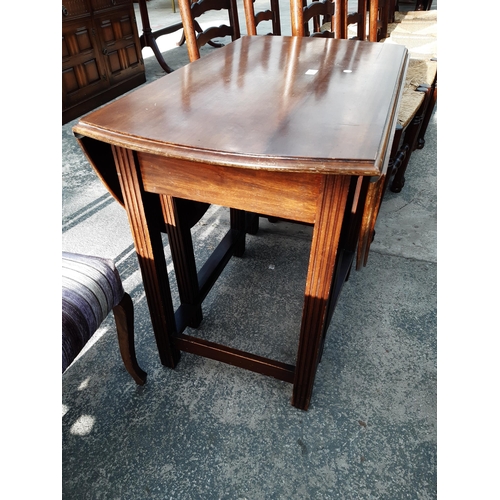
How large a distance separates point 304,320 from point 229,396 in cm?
43

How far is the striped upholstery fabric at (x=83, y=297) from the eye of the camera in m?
0.84

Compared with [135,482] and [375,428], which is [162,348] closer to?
[135,482]

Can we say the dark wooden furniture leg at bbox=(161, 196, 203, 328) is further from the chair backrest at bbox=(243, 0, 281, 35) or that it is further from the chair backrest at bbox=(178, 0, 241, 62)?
the chair backrest at bbox=(243, 0, 281, 35)

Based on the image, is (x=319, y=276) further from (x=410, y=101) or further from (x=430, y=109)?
(x=430, y=109)

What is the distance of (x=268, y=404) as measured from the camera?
119 cm

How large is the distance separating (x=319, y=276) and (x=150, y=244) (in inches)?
18.2

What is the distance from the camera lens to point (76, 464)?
Answer: 3.42ft

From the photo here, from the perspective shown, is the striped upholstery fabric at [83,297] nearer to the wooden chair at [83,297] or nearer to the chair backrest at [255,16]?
the wooden chair at [83,297]

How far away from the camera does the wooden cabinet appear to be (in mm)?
2943

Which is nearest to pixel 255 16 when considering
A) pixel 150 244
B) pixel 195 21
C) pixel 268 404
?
pixel 195 21

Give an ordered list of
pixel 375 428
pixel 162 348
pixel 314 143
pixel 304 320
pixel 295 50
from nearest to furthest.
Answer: pixel 314 143 < pixel 304 320 < pixel 375 428 < pixel 162 348 < pixel 295 50

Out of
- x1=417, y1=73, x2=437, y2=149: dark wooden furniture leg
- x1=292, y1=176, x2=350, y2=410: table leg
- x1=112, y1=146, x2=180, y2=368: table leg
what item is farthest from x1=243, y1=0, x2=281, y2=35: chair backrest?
x1=292, y1=176, x2=350, y2=410: table leg

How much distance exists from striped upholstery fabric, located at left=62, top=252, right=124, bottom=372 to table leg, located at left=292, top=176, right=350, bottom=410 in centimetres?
51

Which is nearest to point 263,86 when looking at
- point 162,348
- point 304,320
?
point 304,320
